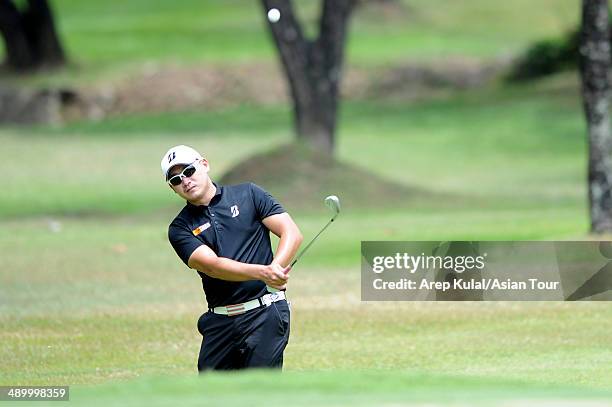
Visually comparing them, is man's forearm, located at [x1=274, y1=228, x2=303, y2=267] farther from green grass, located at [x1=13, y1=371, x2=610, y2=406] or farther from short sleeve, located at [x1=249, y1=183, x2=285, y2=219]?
green grass, located at [x1=13, y1=371, x2=610, y2=406]

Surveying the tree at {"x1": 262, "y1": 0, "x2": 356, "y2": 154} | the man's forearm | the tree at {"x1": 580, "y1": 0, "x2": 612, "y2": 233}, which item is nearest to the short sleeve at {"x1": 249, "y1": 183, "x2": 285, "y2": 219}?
the man's forearm

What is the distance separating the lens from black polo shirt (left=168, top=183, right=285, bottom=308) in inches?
363

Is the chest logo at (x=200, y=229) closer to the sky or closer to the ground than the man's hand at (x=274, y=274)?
closer to the sky

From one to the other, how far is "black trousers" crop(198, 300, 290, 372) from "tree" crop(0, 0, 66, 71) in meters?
41.2

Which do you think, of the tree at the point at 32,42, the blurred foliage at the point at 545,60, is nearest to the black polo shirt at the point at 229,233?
the blurred foliage at the point at 545,60

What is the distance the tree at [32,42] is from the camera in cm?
4956

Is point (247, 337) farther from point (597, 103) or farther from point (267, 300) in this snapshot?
point (597, 103)

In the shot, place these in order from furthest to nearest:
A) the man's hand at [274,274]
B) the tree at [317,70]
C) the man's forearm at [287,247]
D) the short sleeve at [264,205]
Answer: the tree at [317,70] → the short sleeve at [264,205] → the man's forearm at [287,247] → the man's hand at [274,274]

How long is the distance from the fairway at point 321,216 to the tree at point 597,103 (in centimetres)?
49

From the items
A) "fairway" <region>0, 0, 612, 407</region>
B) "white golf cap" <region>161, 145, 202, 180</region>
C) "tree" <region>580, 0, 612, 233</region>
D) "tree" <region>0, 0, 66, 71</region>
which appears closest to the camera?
"white golf cap" <region>161, 145, 202, 180</region>

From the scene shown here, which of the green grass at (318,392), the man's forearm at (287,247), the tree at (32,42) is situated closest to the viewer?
the green grass at (318,392)

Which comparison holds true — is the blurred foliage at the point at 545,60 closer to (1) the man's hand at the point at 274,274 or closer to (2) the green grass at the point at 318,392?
(1) the man's hand at the point at 274,274

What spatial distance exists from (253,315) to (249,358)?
0.26 meters

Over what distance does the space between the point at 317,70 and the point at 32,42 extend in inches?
907
